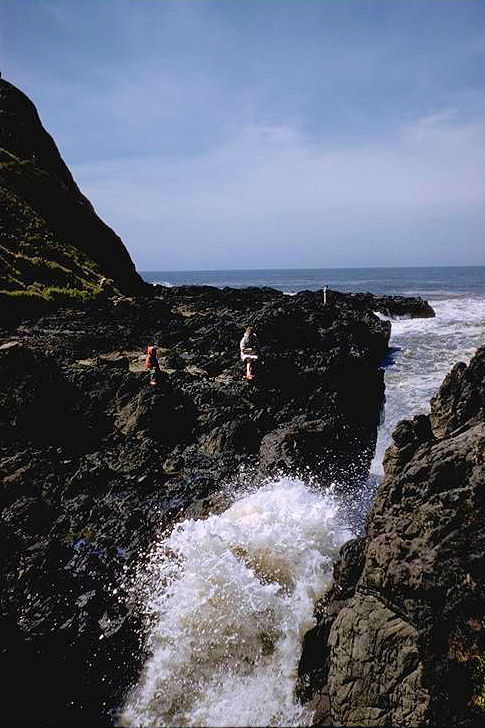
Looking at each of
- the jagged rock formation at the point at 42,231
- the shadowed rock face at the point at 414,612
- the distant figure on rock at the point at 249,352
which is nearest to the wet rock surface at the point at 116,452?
the distant figure on rock at the point at 249,352

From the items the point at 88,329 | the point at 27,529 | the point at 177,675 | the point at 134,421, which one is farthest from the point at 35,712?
the point at 88,329

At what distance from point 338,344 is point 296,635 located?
15743mm

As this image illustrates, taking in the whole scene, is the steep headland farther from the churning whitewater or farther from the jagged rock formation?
the jagged rock formation

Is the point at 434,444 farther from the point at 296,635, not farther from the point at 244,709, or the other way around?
the point at 244,709

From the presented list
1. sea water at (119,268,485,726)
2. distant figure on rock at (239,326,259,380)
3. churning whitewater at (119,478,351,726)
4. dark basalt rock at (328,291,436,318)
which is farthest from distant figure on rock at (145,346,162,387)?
dark basalt rock at (328,291,436,318)

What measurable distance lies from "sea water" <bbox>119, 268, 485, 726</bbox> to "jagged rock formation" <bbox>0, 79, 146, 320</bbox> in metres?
23.8

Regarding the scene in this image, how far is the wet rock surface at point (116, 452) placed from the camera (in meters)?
7.54

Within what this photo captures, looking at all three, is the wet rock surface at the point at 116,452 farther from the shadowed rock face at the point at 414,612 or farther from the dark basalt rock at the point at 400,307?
the dark basalt rock at the point at 400,307

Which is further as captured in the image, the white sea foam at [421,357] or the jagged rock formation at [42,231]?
the jagged rock formation at [42,231]

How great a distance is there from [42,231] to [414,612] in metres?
44.8

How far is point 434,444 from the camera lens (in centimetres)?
856

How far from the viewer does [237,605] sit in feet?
26.3

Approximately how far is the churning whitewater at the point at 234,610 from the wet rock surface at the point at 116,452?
57 centimetres

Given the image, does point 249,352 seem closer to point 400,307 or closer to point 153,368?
point 153,368
